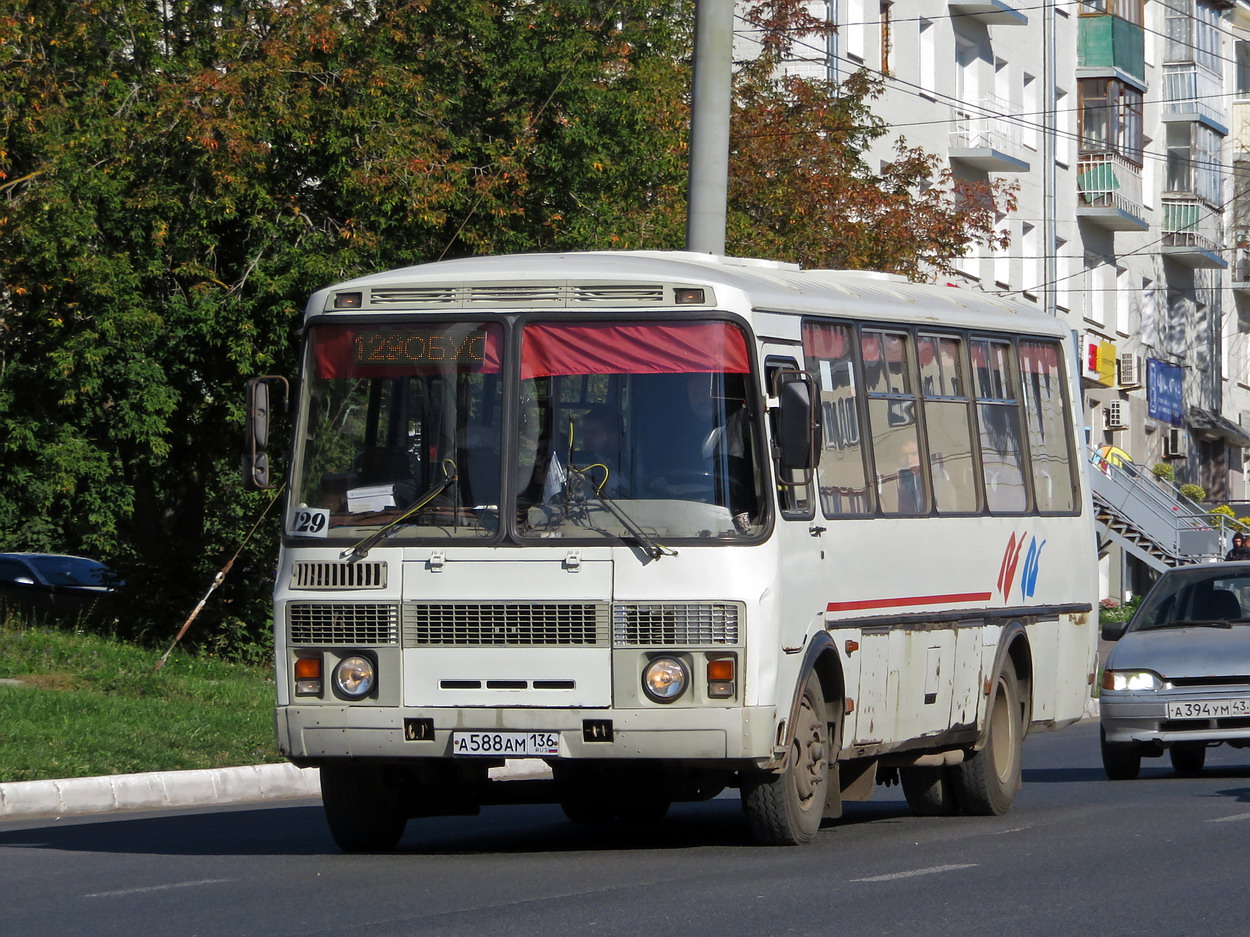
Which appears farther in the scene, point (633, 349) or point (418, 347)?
point (418, 347)

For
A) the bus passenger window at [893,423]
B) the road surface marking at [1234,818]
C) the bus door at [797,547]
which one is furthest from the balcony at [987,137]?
the bus door at [797,547]

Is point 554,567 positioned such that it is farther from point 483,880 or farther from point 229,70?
point 229,70

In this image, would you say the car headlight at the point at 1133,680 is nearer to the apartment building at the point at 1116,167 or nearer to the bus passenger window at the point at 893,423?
the bus passenger window at the point at 893,423

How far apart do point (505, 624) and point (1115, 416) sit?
43751 millimetres

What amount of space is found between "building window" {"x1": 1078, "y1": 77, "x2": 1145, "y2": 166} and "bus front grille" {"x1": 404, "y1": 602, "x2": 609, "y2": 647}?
43435 mm

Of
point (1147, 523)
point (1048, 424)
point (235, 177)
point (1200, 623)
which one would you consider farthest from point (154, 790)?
point (1147, 523)

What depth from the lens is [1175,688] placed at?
1606cm

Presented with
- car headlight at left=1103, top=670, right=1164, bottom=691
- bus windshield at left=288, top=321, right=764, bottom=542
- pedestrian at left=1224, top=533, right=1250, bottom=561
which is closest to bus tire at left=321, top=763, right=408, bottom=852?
bus windshield at left=288, top=321, right=764, bottom=542

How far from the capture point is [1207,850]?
11.0m

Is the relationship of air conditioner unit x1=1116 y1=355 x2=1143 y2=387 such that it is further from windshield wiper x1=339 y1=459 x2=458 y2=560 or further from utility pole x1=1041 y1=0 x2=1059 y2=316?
windshield wiper x1=339 y1=459 x2=458 y2=560

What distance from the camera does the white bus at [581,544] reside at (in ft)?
33.7

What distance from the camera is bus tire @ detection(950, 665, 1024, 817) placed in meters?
13.4

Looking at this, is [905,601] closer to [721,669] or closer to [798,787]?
[798,787]

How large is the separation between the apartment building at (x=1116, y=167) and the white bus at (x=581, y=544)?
29.9 meters
